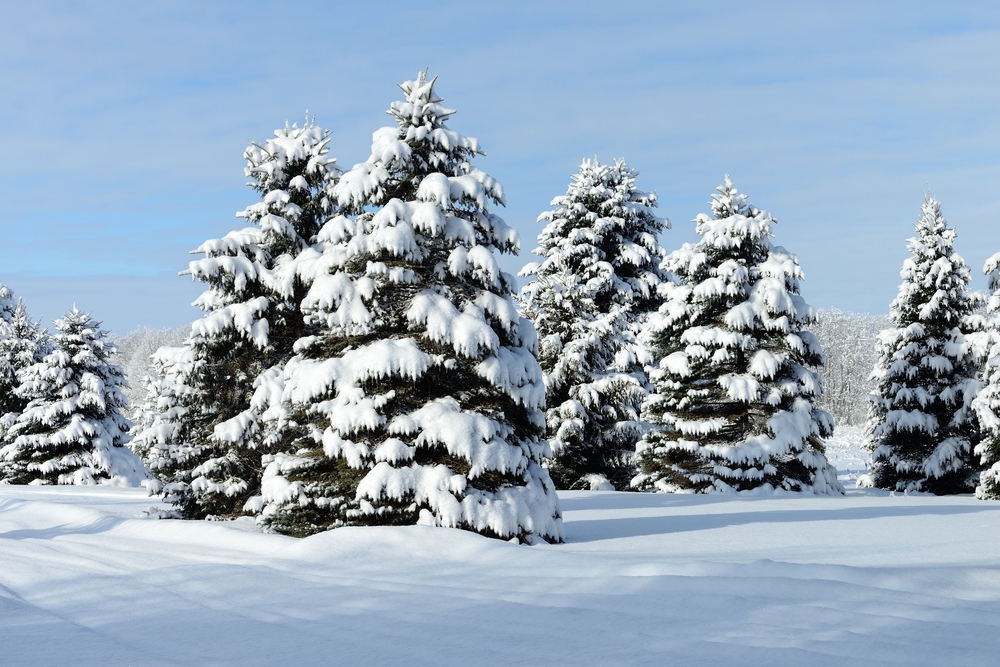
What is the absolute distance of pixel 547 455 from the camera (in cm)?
1222

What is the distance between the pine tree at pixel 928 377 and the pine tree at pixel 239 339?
1820 centimetres

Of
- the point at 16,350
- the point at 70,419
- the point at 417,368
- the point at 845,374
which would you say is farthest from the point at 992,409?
the point at 845,374

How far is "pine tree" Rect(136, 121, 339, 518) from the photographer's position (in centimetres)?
1565

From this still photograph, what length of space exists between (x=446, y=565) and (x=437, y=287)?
5.04 m

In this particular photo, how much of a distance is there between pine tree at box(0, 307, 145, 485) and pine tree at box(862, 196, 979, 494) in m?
27.4

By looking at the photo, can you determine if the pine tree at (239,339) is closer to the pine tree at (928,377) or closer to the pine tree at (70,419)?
the pine tree at (70,419)

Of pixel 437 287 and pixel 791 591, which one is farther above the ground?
pixel 437 287

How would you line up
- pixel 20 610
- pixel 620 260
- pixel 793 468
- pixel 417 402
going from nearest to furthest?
pixel 20 610
pixel 417 402
pixel 793 468
pixel 620 260

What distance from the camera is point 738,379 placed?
20.5 metres

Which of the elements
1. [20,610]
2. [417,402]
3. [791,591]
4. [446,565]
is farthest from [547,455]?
[20,610]

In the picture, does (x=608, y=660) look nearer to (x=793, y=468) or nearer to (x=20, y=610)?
(x=20, y=610)

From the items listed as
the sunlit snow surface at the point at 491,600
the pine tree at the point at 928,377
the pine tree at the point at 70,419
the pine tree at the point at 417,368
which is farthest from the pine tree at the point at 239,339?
the pine tree at the point at 928,377

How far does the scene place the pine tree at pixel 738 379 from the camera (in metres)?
20.4

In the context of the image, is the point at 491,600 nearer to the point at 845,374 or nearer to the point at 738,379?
the point at 738,379
